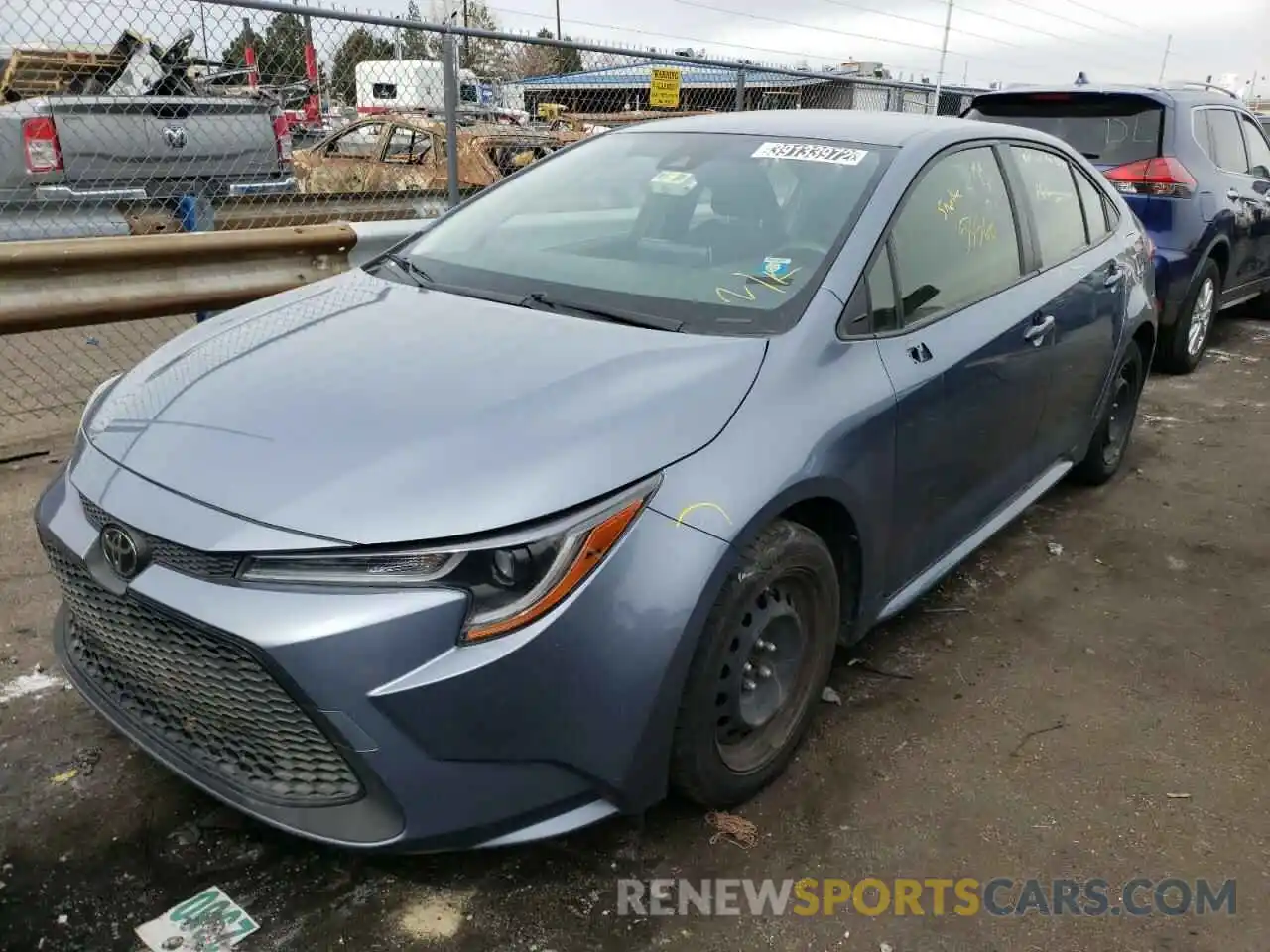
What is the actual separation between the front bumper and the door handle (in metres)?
1.83

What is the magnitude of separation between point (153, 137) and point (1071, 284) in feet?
17.7

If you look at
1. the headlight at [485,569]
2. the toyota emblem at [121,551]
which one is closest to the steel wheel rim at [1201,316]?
the headlight at [485,569]

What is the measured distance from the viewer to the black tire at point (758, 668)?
221cm

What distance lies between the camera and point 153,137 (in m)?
6.25

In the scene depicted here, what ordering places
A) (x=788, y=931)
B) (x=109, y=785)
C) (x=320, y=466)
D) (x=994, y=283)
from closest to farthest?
(x=320, y=466) → (x=788, y=931) → (x=109, y=785) → (x=994, y=283)

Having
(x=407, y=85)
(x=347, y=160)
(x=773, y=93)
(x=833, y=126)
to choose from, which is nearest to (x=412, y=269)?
(x=833, y=126)

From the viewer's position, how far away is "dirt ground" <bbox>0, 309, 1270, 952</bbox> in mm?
2180

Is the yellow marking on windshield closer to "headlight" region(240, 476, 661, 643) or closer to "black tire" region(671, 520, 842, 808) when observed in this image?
"black tire" region(671, 520, 842, 808)

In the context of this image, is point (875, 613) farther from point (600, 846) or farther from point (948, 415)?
point (600, 846)

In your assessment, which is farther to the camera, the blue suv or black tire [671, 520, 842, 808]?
the blue suv

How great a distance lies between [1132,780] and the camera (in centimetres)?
271

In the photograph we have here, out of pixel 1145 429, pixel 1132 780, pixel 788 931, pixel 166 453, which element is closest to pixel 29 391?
pixel 166 453

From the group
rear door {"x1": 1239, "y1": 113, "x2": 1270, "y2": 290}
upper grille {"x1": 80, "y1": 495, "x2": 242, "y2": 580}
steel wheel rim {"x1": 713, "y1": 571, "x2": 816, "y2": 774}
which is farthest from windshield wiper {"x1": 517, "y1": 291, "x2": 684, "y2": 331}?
rear door {"x1": 1239, "y1": 113, "x2": 1270, "y2": 290}

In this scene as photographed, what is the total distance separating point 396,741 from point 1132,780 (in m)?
1.99
